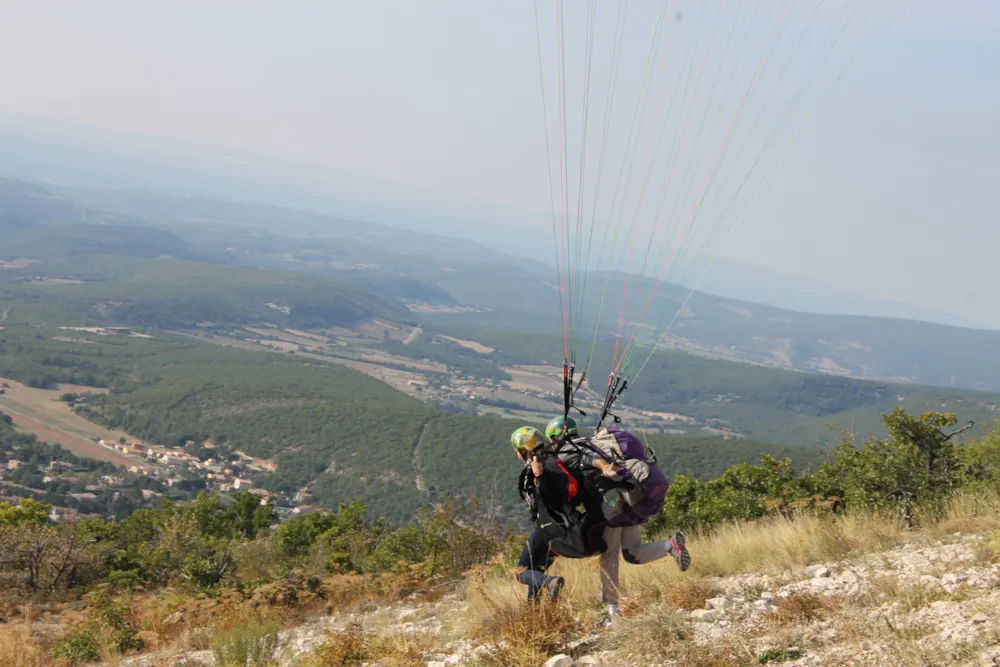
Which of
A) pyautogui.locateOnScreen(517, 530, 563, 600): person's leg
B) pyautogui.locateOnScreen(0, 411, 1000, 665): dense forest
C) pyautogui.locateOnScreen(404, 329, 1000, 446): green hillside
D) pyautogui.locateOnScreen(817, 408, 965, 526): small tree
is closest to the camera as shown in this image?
pyautogui.locateOnScreen(517, 530, 563, 600): person's leg

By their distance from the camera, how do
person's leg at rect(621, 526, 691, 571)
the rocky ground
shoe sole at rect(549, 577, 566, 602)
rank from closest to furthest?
the rocky ground < shoe sole at rect(549, 577, 566, 602) < person's leg at rect(621, 526, 691, 571)

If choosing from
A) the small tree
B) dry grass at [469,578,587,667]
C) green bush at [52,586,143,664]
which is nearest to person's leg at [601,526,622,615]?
dry grass at [469,578,587,667]

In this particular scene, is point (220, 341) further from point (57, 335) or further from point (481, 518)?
point (481, 518)

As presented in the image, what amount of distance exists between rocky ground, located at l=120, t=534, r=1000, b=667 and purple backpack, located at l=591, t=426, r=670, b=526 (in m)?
0.68

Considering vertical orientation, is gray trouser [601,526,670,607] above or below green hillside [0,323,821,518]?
above

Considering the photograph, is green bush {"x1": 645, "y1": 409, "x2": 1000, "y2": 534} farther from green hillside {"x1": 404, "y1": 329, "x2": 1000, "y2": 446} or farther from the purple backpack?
green hillside {"x1": 404, "y1": 329, "x2": 1000, "y2": 446}

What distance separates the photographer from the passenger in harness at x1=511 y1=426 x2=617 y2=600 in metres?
5.58

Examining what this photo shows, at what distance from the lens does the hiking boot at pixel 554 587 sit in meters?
5.50

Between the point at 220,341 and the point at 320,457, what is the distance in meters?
97.9

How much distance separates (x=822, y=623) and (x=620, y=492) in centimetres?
159

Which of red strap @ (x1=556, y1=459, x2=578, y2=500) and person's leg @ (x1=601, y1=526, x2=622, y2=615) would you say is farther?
person's leg @ (x1=601, y1=526, x2=622, y2=615)

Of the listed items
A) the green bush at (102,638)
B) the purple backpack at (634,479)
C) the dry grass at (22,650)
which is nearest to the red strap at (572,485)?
the purple backpack at (634,479)

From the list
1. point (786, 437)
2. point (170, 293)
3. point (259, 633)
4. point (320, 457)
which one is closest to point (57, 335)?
point (170, 293)

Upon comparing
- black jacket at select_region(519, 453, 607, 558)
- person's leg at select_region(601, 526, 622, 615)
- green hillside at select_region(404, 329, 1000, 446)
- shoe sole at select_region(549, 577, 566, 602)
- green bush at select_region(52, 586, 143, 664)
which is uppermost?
black jacket at select_region(519, 453, 607, 558)
